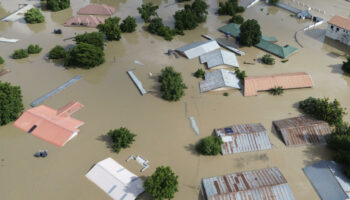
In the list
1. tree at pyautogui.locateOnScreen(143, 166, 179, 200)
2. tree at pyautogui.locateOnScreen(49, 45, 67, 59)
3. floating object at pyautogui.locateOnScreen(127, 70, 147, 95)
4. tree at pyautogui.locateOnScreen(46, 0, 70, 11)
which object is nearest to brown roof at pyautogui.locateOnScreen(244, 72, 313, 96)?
floating object at pyautogui.locateOnScreen(127, 70, 147, 95)

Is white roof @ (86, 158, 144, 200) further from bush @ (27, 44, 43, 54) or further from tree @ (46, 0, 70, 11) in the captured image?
tree @ (46, 0, 70, 11)

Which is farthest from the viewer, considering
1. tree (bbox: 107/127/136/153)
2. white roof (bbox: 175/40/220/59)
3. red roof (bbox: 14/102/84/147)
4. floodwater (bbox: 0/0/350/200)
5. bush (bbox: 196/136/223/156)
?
white roof (bbox: 175/40/220/59)

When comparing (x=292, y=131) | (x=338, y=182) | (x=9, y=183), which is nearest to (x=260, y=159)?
(x=292, y=131)

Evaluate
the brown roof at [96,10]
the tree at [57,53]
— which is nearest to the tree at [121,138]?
the tree at [57,53]

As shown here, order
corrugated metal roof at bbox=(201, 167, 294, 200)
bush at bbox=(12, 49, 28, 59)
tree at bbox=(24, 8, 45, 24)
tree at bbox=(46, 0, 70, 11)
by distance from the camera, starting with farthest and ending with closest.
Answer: tree at bbox=(46, 0, 70, 11), tree at bbox=(24, 8, 45, 24), bush at bbox=(12, 49, 28, 59), corrugated metal roof at bbox=(201, 167, 294, 200)

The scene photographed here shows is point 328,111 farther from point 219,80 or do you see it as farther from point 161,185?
point 161,185

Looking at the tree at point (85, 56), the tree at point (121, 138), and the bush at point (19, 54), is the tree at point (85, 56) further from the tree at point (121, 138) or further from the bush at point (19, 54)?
the tree at point (121, 138)
